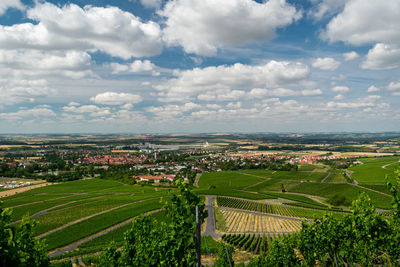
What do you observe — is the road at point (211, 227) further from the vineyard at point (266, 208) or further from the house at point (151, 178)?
the house at point (151, 178)

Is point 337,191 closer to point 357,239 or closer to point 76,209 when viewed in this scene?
point 357,239

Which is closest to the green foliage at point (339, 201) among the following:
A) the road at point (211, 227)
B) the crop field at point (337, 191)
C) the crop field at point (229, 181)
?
the crop field at point (337, 191)

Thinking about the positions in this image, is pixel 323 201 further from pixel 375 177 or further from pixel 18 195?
pixel 18 195

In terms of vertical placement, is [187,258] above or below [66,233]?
above

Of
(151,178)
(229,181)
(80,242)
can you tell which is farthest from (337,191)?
(80,242)

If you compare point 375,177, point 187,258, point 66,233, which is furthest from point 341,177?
point 187,258

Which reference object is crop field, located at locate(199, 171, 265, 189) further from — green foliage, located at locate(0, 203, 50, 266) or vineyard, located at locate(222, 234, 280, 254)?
green foliage, located at locate(0, 203, 50, 266)
